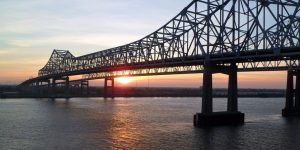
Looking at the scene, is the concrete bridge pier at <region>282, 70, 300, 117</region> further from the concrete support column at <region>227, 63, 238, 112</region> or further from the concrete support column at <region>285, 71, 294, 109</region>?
the concrete support column at <region>227, 63, 238, 112</region>

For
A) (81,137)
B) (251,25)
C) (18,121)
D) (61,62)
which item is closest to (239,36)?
(251,25)

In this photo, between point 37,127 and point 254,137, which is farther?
point 37,127

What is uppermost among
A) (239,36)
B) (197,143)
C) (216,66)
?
(239,36)

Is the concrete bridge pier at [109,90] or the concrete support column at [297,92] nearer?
the concrete support column at [297,92]

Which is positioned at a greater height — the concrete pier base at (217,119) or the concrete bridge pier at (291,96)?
the concrete bridge pier at (291,96)

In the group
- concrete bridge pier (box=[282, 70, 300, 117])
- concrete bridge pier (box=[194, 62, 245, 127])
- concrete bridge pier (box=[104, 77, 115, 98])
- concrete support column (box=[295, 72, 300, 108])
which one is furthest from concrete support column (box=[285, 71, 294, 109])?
concrete bridge pier (box=[104, 77, 115, 98])

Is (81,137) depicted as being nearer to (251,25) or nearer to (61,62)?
(251,25)

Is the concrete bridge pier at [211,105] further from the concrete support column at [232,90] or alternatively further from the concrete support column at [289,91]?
the concrete support column at [289,91]

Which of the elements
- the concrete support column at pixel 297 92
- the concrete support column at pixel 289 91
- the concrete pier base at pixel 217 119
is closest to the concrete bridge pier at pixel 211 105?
the concrete pier base at pixel 217 119
